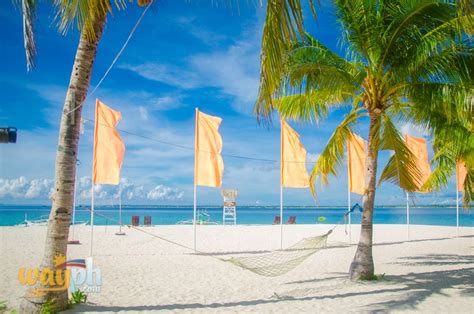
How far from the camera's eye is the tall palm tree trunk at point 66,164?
14.2 ft

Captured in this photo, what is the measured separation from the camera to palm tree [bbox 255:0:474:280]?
231 inches

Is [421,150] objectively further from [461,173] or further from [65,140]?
[65,140]

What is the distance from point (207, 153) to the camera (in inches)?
389

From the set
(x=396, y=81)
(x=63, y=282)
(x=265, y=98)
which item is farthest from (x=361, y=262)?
(x=63, y=282)

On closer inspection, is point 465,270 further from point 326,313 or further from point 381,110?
point 326,313

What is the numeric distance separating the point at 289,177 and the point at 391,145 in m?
4.34

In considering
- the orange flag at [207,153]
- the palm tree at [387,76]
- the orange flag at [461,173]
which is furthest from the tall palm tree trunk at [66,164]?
the orange flag at [461,173]

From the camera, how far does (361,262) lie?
22.0 ft

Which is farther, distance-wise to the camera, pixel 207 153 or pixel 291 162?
pixel 291 162

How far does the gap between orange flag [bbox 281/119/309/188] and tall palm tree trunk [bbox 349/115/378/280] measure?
3.77m

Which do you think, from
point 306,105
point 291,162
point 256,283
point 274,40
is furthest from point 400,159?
point 291,162

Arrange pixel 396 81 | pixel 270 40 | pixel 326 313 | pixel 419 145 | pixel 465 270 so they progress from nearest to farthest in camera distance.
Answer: pixel 270 40, pixel 326 313, pixel 396 81, pixel 465 270, pixel 419 145

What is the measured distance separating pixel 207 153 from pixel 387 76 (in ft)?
15.7

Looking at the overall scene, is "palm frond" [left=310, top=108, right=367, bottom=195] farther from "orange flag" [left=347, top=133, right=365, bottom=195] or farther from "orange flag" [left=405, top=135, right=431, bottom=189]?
"orange flag" [left=405, top=135, right=431, bottom=189]
